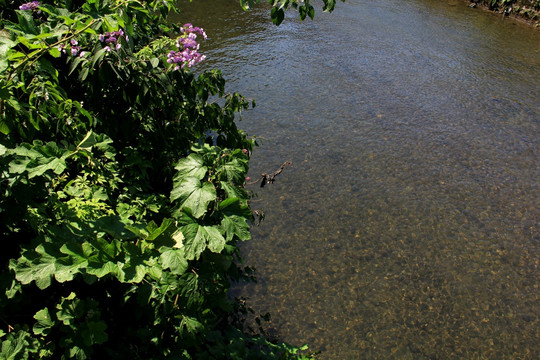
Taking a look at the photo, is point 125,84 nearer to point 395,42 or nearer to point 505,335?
point 505,335

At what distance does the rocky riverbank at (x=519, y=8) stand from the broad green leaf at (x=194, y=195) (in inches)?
484

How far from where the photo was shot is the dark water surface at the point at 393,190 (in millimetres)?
3680

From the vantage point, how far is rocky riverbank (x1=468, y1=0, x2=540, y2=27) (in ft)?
36.2

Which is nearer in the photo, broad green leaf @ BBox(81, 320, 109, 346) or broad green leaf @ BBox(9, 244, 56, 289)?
broad green leaf @ BBox(9, 244, 56, 289)

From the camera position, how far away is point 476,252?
440 centimetres

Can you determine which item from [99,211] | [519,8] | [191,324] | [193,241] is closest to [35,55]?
[99,211]

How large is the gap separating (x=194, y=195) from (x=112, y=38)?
2.67ft

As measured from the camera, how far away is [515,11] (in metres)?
11.5

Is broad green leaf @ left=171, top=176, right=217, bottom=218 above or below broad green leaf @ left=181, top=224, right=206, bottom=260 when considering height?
above

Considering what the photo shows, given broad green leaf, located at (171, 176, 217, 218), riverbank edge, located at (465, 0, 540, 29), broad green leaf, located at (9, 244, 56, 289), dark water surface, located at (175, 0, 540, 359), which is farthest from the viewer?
riverbank edge, located at (465, 0, 540, 29)

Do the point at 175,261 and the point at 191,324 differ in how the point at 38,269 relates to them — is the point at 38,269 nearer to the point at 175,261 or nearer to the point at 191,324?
the point at 175,261

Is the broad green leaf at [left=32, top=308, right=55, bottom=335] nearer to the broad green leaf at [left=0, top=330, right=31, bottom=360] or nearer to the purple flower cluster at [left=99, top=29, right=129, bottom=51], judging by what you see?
the broad green leaf at [left=0, top=330, right=31, bottom=360]

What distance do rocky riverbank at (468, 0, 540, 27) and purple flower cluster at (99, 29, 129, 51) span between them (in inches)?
480

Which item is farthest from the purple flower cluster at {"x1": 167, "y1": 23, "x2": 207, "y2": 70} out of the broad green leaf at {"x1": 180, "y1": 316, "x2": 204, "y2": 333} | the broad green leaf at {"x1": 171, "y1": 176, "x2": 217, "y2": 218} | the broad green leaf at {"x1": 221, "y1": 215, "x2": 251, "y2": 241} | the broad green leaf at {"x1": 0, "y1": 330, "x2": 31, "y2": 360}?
the broad green leaf at {"x1": 0, "y1": 330, "x2": 31, "y2": 360}
